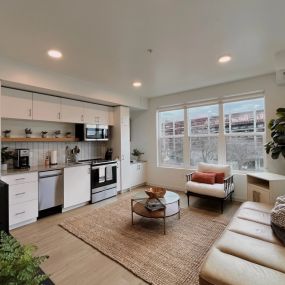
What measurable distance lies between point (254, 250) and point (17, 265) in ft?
5.66

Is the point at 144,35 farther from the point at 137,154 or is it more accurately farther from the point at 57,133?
the point at 137,154

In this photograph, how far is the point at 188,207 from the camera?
3.72 meters

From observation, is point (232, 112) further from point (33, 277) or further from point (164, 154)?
point (33, 277)

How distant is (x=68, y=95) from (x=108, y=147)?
5.68ft

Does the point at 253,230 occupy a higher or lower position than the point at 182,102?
lower

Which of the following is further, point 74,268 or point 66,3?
point 74,268

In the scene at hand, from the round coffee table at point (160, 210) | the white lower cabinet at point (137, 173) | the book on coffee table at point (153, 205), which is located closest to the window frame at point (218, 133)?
the white lower cabinet at point (137, 173)

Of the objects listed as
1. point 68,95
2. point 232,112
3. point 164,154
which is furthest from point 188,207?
point 68,95

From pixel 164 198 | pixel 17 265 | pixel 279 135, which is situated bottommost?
pixel 164 198

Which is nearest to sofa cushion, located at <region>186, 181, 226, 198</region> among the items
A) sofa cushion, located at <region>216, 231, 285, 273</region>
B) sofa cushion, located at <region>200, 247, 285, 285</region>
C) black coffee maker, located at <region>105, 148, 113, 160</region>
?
sofa cushion, located at <region>216, 231, 285, 273</region>

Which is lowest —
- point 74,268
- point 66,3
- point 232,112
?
point 74,268

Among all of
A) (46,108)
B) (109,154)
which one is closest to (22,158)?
(46,108)

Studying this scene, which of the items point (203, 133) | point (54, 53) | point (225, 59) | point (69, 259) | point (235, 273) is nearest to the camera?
point (235, 273)

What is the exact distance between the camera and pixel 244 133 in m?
3.98
